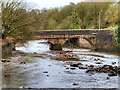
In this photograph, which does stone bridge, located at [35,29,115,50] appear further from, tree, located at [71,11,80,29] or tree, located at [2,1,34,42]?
tree, located at [71,11,80,29]

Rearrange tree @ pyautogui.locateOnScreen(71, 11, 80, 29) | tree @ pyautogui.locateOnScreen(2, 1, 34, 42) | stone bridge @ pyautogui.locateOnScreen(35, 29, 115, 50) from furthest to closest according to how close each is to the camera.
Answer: tree @ pyautogui.locateOnScreen(71, 11, 80, 29)
stone bridge @ pyautogui.locateOnScreen(35, 29, 115, 50)
tree @ pyautogui.locateOnScreen(2, 1, 34, 42)

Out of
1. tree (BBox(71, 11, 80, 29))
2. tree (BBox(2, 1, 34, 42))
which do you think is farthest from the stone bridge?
tree (BBox(71, 11, 80, 29))

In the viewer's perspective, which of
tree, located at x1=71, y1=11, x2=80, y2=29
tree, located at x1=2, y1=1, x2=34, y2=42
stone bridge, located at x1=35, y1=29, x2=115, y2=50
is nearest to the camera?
tree, located at x1=2, y1=1, x2=34, y2=42

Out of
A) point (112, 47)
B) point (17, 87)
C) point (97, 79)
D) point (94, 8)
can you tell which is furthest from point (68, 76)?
point (94, 8)

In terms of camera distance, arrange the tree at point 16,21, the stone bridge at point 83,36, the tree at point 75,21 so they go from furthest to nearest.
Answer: the tree at point 75,21, the stone bridge at point 83,36, the tree at point 16,21

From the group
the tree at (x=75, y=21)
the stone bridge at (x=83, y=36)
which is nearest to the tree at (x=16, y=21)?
the stone bridge at (x=83, y=36)

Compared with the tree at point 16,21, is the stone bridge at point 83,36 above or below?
below

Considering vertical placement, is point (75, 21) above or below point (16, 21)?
above

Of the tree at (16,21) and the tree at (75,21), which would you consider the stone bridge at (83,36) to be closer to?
the tree at (16,21)

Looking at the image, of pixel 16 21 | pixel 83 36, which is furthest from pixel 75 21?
pixel 16 21

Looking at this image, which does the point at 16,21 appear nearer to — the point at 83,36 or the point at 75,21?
the point at 83,36

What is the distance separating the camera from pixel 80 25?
57812mm

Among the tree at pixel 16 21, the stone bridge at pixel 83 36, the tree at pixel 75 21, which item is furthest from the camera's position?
the tree at pixel 75 21

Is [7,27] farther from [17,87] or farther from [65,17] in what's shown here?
[65,17]
